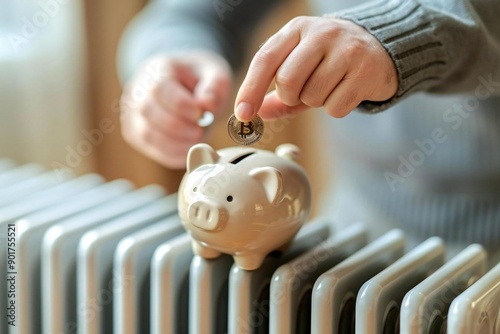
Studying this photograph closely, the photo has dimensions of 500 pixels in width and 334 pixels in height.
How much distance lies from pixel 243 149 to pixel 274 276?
0.11 metres

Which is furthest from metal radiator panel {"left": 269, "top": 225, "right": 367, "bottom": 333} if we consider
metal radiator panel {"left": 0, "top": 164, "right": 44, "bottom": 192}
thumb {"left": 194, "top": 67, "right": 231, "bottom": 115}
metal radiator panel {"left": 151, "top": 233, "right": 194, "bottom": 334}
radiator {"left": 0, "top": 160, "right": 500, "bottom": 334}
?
metal radiator panel {"left": 0, "top": 164, "right": 44, "bottom": 192}

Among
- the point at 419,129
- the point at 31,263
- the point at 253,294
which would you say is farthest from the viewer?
the point at 419,129

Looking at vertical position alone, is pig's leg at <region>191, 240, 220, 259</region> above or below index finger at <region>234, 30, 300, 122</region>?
below

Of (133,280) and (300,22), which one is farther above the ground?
(300,22)

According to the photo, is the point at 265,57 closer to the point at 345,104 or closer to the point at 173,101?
the point at 345,104

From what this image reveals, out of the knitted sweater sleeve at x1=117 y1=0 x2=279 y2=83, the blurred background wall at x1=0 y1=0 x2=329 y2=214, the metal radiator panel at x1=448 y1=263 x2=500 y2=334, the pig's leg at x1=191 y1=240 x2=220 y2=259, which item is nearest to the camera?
the metal radiator panel at x1=448 y1=263 x2=500 y2=334

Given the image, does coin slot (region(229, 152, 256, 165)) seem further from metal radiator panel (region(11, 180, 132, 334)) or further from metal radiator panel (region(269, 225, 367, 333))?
metal radiator panel (region(11, 180, 132, 334))

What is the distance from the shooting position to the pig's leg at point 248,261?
59cm

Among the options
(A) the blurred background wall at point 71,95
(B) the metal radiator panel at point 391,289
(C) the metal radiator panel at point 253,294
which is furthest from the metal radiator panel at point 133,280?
(A) the blurred background wall at point 71,95

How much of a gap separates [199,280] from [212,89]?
243mm

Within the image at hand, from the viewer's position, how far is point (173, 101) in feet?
2.50

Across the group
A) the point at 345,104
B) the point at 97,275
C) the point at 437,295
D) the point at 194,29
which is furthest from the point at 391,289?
the point at 194,29

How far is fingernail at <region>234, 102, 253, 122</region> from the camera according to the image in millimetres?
532

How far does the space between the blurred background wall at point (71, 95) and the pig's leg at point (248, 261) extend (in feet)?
2.06
